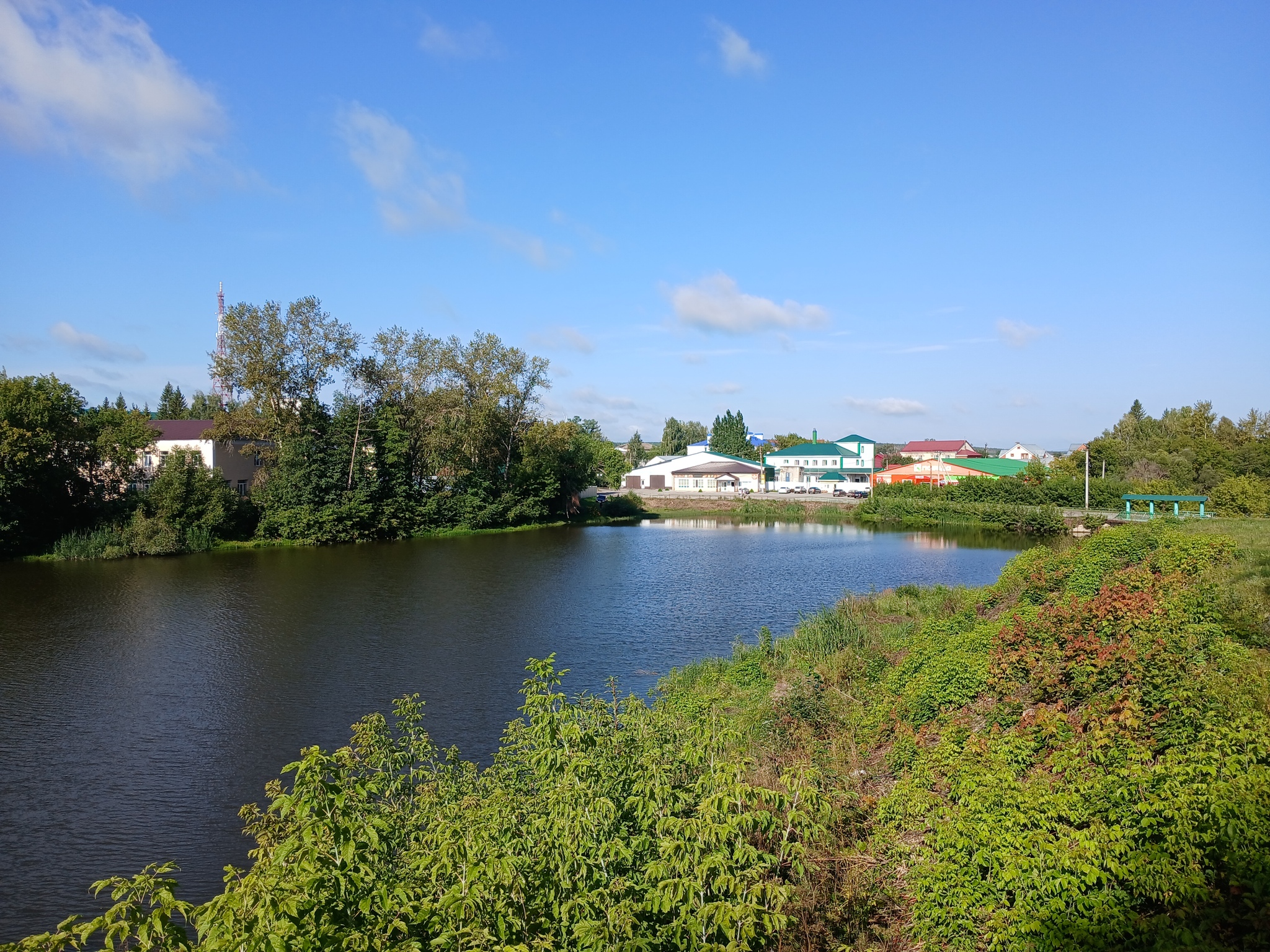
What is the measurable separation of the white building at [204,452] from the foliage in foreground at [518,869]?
144 feet

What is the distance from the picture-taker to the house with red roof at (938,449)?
327ft

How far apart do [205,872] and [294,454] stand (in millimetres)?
38631

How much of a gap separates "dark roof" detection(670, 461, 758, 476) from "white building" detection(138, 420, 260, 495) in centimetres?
4651

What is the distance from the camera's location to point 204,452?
45938 millimetres

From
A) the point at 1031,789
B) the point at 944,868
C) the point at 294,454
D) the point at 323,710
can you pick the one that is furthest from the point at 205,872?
the point at 294,454

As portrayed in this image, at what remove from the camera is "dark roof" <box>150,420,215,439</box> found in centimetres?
4709

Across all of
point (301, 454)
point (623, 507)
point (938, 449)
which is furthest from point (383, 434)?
point (938, 449)

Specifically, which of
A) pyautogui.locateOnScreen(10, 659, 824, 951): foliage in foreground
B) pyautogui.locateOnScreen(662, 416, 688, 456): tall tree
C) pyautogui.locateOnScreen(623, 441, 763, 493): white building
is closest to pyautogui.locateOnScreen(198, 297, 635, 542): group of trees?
pyautogui.locateOnScreen(623, 441, 763, 493): white building

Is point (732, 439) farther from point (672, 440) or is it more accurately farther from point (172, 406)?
point (172, 406)

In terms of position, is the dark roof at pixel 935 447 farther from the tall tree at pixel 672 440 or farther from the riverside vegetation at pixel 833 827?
the riverside vegetation at pixel 833 827

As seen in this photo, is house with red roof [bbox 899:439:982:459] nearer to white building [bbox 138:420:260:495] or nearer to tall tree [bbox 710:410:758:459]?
tall tree [bbox 710:410:758:459]

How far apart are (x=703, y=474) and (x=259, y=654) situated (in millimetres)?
66267

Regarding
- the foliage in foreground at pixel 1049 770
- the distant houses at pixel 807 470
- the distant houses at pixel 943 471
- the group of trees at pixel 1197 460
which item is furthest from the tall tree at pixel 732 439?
the foliage in foreground at pixel 1049 770

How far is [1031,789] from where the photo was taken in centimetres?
627
